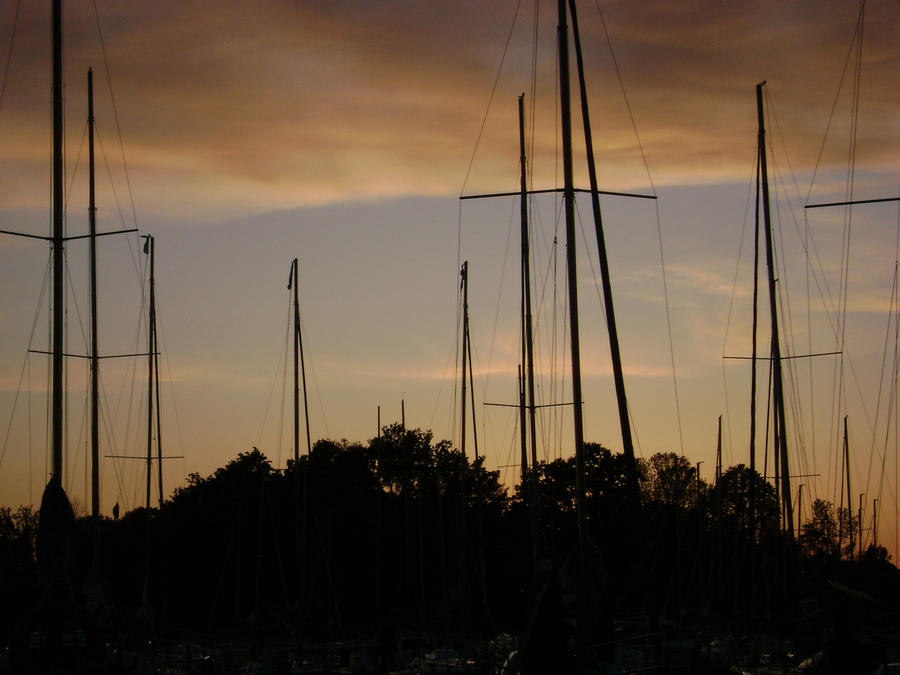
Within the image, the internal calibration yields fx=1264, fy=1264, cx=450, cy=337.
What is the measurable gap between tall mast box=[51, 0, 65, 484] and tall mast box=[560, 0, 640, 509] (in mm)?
11467

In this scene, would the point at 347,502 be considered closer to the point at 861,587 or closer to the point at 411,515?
the point at 411,515

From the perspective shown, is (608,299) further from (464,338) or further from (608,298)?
(464,338)

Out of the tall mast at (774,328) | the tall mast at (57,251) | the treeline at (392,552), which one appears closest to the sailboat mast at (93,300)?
the treeline at (392,552)

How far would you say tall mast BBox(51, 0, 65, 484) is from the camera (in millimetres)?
25938

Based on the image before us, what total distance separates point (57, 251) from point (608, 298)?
39.4 ft

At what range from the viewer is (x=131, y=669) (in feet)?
90.2

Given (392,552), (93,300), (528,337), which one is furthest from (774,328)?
(392,552)

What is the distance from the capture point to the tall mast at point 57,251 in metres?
25.9

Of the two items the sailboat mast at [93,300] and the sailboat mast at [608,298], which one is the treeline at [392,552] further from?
the sailboat mast at [608,298]

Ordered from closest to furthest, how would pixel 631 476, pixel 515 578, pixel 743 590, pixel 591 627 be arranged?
pixel 591 627 → pixel 631 476 → pixel 743 590 → pixel 515 578

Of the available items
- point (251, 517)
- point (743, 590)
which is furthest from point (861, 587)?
point (251, 517)

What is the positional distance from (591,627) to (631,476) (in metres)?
3.56

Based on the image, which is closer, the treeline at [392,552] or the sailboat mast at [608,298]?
the sailboat mast at [608,298]

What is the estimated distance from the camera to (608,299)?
28.2m
